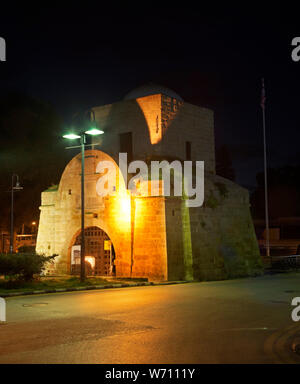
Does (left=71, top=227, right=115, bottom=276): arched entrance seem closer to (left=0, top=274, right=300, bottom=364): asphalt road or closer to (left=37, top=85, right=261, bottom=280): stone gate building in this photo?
(left=37, top=85, right=261, bottom=280): stone gate building

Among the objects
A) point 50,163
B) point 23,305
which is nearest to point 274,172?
point 50,163

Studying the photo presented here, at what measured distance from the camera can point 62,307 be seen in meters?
12.8

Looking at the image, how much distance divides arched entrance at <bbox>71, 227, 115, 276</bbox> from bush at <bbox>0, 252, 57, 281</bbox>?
15.9ft

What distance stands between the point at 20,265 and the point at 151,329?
10419 mm

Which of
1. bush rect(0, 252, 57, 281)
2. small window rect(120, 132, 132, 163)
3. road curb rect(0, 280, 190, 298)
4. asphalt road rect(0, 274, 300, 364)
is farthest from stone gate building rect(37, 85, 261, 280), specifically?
asphalt road rect(0, 274, 300, 364)

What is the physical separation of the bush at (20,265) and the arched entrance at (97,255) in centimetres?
483

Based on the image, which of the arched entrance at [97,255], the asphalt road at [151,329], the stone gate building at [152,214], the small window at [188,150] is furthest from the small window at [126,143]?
the asphalt road at [151,329]

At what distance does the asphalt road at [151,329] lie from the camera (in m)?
7.23

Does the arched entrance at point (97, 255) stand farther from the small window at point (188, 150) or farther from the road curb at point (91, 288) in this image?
the small window at point (188, 150)

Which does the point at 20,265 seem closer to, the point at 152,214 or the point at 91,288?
the point at 91,288

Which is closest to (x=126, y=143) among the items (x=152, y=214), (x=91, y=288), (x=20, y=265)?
(x=152, y=214)

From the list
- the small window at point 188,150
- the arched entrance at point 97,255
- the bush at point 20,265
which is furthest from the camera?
the small window at point 188,150

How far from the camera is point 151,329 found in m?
9.37
